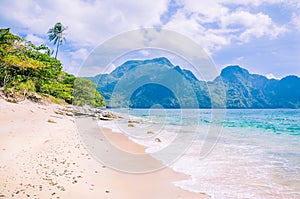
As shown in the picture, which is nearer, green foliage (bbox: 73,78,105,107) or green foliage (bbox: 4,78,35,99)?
green foliage (bbox: 4,78,35,99)

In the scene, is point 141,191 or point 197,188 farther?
point 197,188

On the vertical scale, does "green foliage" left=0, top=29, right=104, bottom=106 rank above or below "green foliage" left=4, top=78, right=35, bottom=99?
above

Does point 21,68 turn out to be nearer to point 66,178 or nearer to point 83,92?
point 66,178

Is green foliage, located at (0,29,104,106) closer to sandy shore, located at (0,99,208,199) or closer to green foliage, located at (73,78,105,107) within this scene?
green foliage, located at (73,78,105,107)

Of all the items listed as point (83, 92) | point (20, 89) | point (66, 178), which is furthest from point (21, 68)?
point (83, 92)

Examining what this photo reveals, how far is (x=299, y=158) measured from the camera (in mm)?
9148

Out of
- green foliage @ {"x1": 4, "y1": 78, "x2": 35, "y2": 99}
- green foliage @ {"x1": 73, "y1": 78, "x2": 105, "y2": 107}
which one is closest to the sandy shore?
green foliage @ {"x1": 4, "y1": 78, "x2": 35, "y2": 99}

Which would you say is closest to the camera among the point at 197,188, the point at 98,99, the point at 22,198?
the point at 22,198

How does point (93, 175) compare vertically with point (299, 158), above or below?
below

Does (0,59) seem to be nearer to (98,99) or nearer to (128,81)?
(128,81)

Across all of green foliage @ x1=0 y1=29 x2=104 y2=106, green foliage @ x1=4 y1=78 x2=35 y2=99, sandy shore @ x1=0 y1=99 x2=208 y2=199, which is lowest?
sandy shore @ x1=0 y1=99 x2=208 y2=199

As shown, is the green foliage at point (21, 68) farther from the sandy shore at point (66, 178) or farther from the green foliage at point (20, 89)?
the sandy shore at point (66, 178)

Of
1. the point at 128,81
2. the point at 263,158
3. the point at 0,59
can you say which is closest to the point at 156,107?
the point at 128,81

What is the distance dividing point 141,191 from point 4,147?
13.4ft
